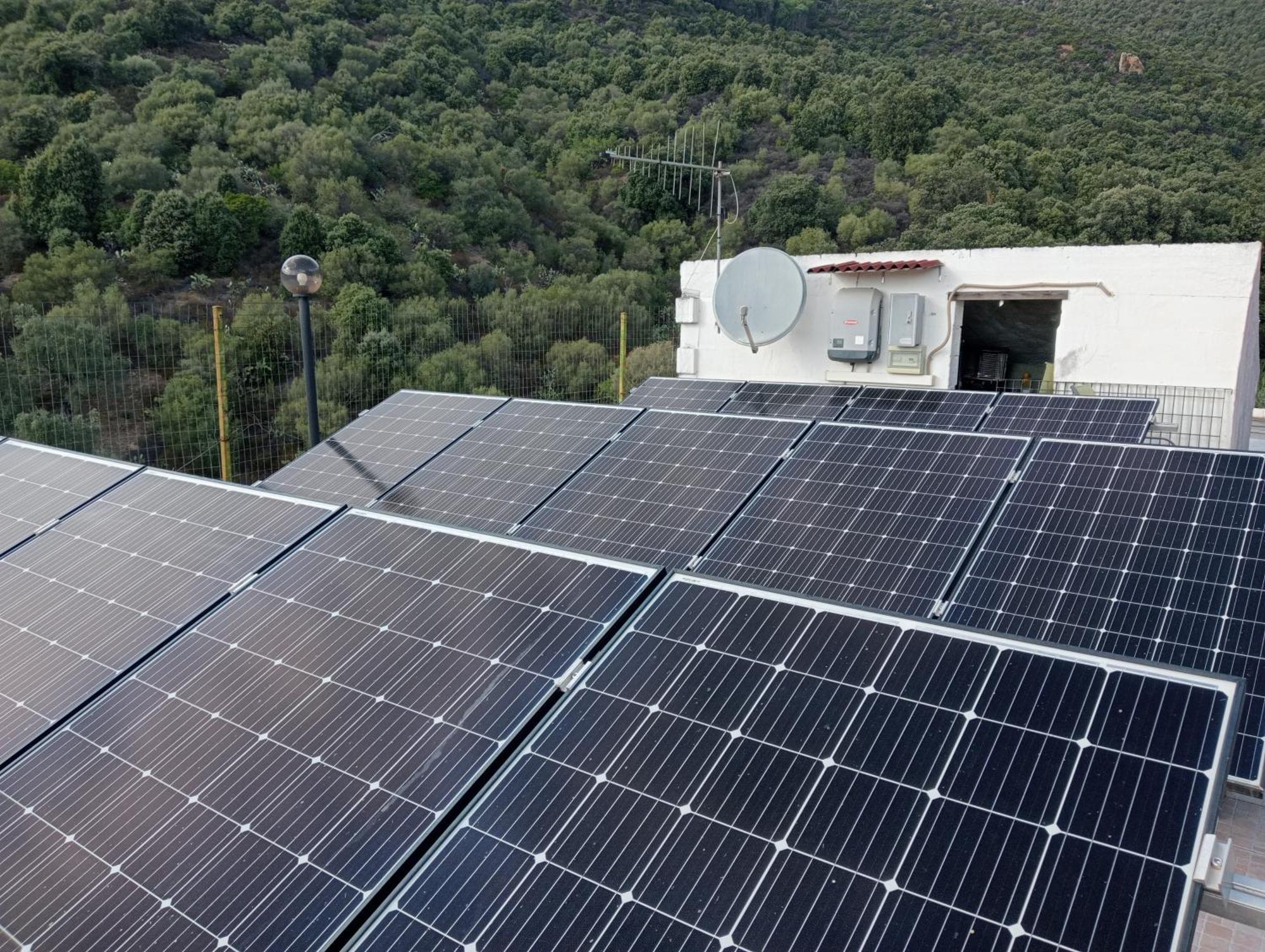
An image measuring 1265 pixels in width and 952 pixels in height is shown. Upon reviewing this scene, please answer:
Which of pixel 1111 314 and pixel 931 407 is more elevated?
pixel 1111 314

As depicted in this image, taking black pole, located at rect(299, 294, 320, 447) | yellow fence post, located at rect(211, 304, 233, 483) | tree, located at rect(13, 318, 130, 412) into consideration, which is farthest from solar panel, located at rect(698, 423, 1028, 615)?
tree, located at rect(13, 318, 130, 412)

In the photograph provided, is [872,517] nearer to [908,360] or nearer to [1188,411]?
[908,360]

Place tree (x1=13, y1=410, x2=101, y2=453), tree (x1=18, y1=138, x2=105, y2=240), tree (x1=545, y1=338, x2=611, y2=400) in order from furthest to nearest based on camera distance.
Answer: tree (x1=18, y1=138, x2=105, y2=240) → tree (x1=545, y1=338, x2=611, y2=400) → tree (x1=13, y1=410, x2=101, y2=453)

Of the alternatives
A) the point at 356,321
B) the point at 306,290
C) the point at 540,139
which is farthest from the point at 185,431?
the point at 540,139

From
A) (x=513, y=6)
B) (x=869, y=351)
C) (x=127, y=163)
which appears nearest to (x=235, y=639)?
(x=869, y=351)

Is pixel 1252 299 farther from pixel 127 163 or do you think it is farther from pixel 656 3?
pixel 656 3

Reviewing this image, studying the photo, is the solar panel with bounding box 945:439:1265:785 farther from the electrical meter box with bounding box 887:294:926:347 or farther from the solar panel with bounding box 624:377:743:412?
the electrical meter box with bounding box 887:294:926:347
